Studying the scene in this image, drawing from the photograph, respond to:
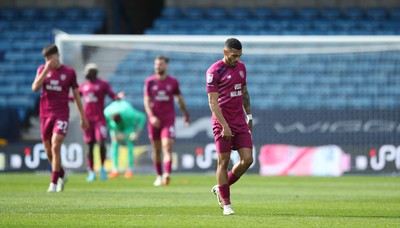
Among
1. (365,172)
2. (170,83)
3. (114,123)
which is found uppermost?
(170,83)

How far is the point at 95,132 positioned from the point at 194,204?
6937 millimetres

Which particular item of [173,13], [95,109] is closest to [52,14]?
[173,13]

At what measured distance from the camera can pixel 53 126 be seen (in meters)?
14.1

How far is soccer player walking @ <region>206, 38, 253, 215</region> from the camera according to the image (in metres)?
10.3

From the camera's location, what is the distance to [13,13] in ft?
97.1

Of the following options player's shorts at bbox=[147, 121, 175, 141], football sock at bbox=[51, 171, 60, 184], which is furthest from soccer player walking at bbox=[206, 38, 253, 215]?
player's shorts at bbox=[147, 121, 175, 141]

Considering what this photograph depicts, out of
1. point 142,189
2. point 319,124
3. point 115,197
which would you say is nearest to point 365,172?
point 319,124

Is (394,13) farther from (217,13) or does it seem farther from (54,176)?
(54,176)

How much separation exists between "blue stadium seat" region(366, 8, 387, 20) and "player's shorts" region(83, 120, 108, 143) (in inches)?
482

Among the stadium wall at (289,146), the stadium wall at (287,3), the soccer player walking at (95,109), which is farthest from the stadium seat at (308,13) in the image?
the soccer player walking at (95,109)

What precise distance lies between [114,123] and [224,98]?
9.37 m

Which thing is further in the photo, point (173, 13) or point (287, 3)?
point (287, 3)

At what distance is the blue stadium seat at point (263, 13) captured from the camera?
28.5m

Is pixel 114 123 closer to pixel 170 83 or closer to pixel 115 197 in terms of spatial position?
pixel 170 83
